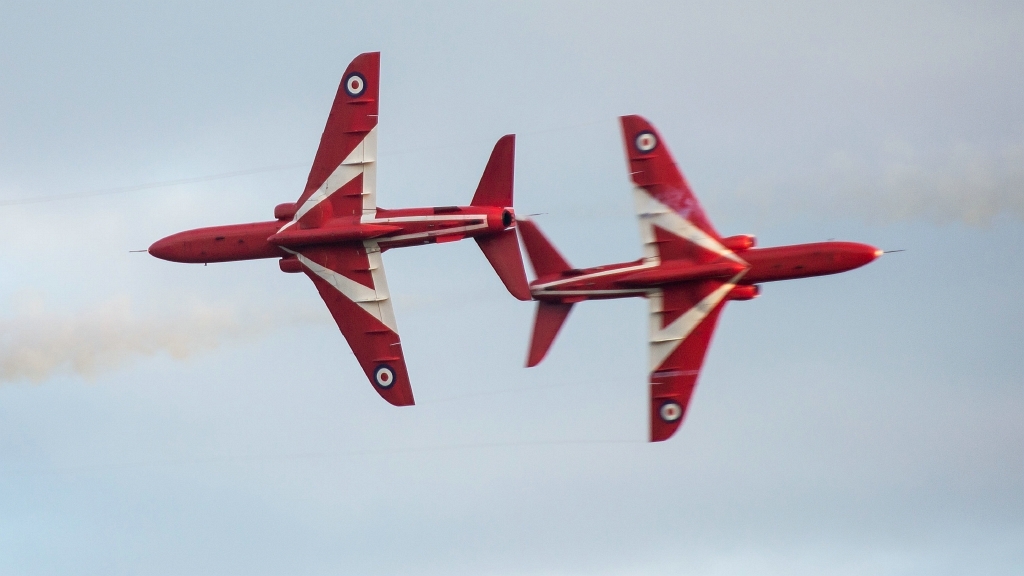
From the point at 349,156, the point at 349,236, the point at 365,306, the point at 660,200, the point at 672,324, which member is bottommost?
the point at 672,324

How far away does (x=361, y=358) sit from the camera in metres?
73.2

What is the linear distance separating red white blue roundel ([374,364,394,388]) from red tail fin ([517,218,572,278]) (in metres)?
5.22

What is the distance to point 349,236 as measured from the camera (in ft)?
235

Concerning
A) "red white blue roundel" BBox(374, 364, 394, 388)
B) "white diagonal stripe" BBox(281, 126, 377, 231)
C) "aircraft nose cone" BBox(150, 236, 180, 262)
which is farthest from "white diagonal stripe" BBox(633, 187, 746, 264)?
"aircraft nose cone" BBox(150, 236, 180, 262)

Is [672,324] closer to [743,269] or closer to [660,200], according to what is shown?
[743,269]

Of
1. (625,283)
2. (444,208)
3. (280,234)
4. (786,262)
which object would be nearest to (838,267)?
(786,262)

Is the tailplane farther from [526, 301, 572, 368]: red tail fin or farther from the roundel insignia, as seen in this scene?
the roundel insignia

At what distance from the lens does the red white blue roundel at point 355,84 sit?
72.6 metres

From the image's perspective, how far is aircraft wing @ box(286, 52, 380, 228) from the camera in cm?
Result: 7194

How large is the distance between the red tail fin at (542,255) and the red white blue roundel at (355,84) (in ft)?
19.7

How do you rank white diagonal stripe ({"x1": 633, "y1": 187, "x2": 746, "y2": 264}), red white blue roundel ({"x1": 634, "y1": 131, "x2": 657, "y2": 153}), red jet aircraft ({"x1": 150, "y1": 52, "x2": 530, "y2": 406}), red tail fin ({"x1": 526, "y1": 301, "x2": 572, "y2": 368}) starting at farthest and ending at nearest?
red jet aircraft ({"x1": 150, "y1": 52, "x2": 530, "y2": 406}) → red tail fin ({"x1": 526, "y1": 301, "x2": 572, "y2": 368}) → red white blue roundel ({"x1": 634, "y1": 131, "x2": 657, "y2": 153}) → white diagonal stripe ({"x1": 633, "y1": 187, "x2": 746, "y2": 264})

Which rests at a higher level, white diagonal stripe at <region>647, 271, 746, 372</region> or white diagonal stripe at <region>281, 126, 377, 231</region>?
white diagonal stripe at <region>281, 126, 377, 231</region>

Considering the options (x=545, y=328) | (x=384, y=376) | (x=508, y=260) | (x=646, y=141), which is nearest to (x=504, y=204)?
(x=508, y=260)

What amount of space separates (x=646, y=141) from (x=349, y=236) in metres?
8.86
